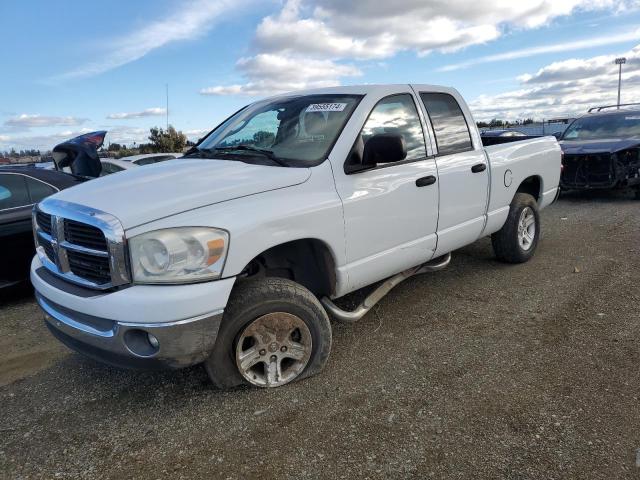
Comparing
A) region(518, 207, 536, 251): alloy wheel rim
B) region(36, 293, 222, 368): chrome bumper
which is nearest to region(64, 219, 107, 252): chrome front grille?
region(36, 293, 222, 368): chrome bumper

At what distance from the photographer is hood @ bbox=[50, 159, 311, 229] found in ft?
8.82

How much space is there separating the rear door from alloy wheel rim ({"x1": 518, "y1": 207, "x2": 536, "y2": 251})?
→ 3.06 ft

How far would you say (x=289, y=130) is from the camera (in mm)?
3734

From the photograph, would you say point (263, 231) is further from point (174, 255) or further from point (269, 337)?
point (269, 337)

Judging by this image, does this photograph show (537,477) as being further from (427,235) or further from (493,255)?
(493,255)

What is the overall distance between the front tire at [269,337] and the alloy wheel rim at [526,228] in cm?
313

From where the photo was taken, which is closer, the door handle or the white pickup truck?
the white pickup truck

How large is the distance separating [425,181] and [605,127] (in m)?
8.67

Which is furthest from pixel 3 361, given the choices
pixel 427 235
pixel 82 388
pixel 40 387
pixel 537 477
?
pixel 537 477

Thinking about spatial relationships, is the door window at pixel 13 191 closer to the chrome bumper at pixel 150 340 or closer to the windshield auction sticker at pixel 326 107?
the chrome bumper at pixel 150 340

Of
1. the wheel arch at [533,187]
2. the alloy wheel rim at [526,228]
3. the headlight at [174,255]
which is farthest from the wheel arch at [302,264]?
the wheel arch at [533,187]

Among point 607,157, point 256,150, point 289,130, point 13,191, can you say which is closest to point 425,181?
point 289,130

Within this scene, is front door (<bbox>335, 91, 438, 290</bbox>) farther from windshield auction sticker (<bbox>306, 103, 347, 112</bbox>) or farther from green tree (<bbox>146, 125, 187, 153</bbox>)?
green tree (<bbox>146, 125, 187, 153</bbox>)

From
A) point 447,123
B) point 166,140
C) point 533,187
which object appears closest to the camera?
point 447,123
